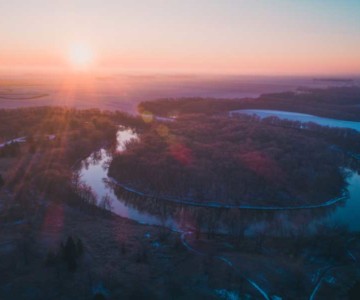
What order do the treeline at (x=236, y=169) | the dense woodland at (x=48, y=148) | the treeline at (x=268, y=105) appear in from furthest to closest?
the treeline at (x=268, y=105) < the treeline at (x=236, y=169) < the dense woodland at (x=48, y=148)

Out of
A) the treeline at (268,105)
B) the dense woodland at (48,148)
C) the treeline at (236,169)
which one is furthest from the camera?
the treeline at (268,105)

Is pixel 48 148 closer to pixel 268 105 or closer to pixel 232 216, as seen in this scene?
pixel 232 216

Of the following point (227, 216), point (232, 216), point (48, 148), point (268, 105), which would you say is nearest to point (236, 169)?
point (227, 216)

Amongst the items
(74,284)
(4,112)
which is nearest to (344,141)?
(74,284)

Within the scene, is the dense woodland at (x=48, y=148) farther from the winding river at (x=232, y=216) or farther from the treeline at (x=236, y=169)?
the treeline at (x=236, y=169)

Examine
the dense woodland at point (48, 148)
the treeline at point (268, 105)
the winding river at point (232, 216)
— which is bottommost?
the winding river at point (232, 216)

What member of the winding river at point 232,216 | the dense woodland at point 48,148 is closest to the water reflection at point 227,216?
the winding river at point 232,216
